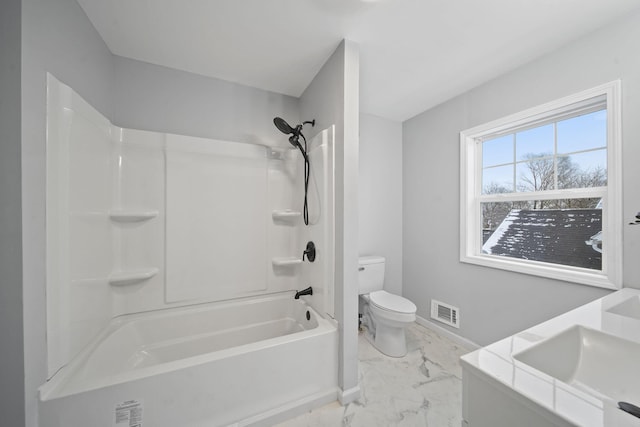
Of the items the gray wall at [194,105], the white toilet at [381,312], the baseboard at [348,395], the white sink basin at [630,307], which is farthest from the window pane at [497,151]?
the baseboard at [348,395]

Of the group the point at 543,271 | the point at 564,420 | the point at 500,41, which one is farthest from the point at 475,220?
the point at 564,420

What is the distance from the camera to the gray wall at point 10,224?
2.78 feet

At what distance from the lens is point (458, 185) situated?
214cm

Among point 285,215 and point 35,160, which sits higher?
point 35,160

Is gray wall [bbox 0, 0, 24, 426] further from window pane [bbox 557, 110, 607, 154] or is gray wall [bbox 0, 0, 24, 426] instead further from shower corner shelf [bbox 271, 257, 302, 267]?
window pane [bbox 557, 110, 607, 154]

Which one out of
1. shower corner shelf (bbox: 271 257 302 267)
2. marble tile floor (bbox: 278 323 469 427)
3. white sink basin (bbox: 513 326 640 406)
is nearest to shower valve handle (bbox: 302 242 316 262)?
shower corner shelf (bbox: 271 257 302 267)

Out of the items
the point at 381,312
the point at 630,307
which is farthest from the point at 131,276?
the point at 630,307

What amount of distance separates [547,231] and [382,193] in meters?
1.39

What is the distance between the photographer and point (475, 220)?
212 centimetres

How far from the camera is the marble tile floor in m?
1.33

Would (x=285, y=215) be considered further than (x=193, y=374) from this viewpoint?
Yes

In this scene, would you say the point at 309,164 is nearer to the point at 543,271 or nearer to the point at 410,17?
the point at 410,17

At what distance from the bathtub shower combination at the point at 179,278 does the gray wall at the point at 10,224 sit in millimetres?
121

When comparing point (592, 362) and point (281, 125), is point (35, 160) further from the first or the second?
point (592, 362)
